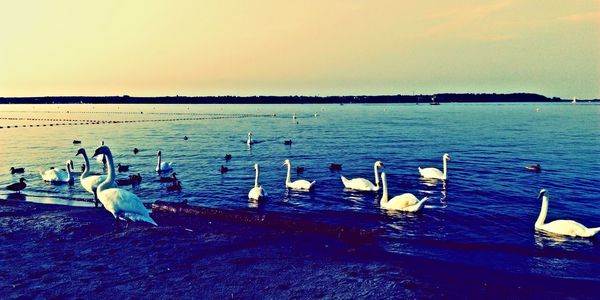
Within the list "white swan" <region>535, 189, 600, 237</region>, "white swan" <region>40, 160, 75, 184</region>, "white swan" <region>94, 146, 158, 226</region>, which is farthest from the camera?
"white swan" <region>40, 160, 75, 184</region>

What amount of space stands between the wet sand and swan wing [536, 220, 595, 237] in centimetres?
464

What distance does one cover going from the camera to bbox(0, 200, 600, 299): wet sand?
28.3ft

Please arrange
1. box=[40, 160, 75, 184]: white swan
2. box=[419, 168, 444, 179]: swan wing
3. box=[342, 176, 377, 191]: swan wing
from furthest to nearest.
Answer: box=[419, 168, 444, 179]: swan wing → box=[40, 160, 75, 184]: white swan → box=[342, 176, 377, 191]: swan wing

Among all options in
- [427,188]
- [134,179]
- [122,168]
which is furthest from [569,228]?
[122,168]

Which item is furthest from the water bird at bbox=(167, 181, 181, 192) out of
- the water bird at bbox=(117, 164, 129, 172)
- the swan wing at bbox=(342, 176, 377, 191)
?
the swan wing at bbox=(342, 176, 377, 191)

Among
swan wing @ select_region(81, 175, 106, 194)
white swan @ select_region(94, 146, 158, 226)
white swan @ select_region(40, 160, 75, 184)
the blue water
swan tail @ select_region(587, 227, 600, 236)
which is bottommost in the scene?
the blue water

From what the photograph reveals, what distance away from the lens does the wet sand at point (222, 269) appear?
28.3ft

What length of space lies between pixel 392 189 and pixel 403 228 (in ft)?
24.1

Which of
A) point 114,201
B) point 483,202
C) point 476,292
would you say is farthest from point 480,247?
point 114,201

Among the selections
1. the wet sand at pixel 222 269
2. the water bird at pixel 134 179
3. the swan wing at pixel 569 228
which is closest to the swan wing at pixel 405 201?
the swan wing at pixel 569 228

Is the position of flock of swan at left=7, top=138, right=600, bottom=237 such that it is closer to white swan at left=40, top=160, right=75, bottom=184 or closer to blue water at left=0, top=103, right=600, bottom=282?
white swan at left=40, top=160, right=75, bottom=184

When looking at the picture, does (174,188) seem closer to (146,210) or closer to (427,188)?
(146,210)

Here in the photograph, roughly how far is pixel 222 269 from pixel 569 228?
1036 cm

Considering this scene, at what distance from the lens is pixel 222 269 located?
31.8 feet
